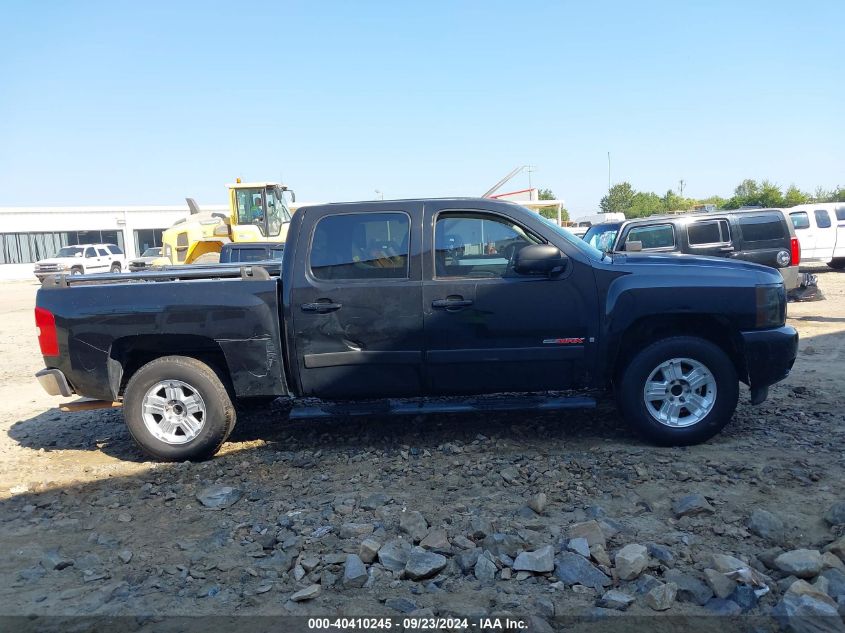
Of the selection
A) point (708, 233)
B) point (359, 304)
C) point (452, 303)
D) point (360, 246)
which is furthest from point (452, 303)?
point (708, 233)

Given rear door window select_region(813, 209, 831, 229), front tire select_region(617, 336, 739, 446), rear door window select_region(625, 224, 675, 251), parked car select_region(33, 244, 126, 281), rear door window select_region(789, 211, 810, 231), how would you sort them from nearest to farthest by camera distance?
front tire select_region(617, 336, 739, 446)
rear door window select_region(625, 224, 675, 251)
rear door window select_region(813, 209, 831, 229)
rear door window select_region(789, 211, 810, 231)
parked car select_region(33, 244, 126, 281)

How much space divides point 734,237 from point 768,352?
7.62 m

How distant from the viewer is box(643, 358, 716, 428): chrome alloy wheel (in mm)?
5207

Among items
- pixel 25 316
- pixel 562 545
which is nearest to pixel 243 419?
pixel 562 545

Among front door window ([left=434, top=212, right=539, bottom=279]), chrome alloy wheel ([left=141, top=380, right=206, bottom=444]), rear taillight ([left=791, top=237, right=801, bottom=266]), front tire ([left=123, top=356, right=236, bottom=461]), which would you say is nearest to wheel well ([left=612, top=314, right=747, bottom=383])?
front door window ([left=434, top=212, right=539, bottom=279])

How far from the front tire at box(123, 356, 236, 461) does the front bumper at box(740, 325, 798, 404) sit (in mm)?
3966

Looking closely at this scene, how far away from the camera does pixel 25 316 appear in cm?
1898

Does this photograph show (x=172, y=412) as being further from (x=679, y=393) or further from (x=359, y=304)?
(x=679, y=393)

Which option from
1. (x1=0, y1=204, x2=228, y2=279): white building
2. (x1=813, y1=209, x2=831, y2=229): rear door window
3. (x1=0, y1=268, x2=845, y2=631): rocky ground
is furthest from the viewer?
(x1=0, y1=204, x2=228, y2=279): white building

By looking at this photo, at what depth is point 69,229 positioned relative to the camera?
1766 inches

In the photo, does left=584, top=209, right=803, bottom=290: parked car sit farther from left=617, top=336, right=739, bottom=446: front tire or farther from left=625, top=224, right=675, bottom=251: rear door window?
left=617, top=336, right=739, bottom=446: front tire

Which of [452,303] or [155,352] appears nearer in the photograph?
[452,303]

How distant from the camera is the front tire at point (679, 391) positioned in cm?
517

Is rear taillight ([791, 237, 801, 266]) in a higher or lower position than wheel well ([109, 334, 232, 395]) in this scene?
higher
